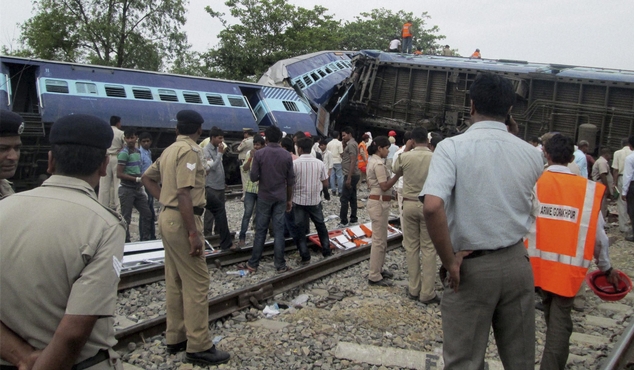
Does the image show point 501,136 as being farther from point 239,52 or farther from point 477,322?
point 239,52

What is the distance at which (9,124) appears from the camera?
280cm

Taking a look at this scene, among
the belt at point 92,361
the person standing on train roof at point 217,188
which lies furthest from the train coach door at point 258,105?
the belt at point 92,361

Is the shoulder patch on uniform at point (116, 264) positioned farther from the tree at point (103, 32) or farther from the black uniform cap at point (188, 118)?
the tree at point (103, 32)

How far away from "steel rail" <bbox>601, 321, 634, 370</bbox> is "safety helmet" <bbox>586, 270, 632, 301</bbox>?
26.6 inches

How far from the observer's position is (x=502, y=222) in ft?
8.38

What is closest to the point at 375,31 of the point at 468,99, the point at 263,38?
the point at 263,38

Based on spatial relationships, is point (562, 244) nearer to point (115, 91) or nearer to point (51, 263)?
point (51, 263)

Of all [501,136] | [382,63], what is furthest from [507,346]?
[382,63]

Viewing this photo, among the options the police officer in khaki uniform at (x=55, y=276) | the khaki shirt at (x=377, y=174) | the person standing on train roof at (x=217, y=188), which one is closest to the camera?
the police officer in khaki uniform at (x=55, y=276)

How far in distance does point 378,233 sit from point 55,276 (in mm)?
4965

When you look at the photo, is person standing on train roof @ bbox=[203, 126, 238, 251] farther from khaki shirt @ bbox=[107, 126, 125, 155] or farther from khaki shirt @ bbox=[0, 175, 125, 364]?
khaki shirt @ bbox=[0, 175, 125, 364]

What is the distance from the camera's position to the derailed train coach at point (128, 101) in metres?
11.4

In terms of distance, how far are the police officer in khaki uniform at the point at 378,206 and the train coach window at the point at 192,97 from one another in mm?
9315

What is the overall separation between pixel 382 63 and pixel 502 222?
17.9 m
